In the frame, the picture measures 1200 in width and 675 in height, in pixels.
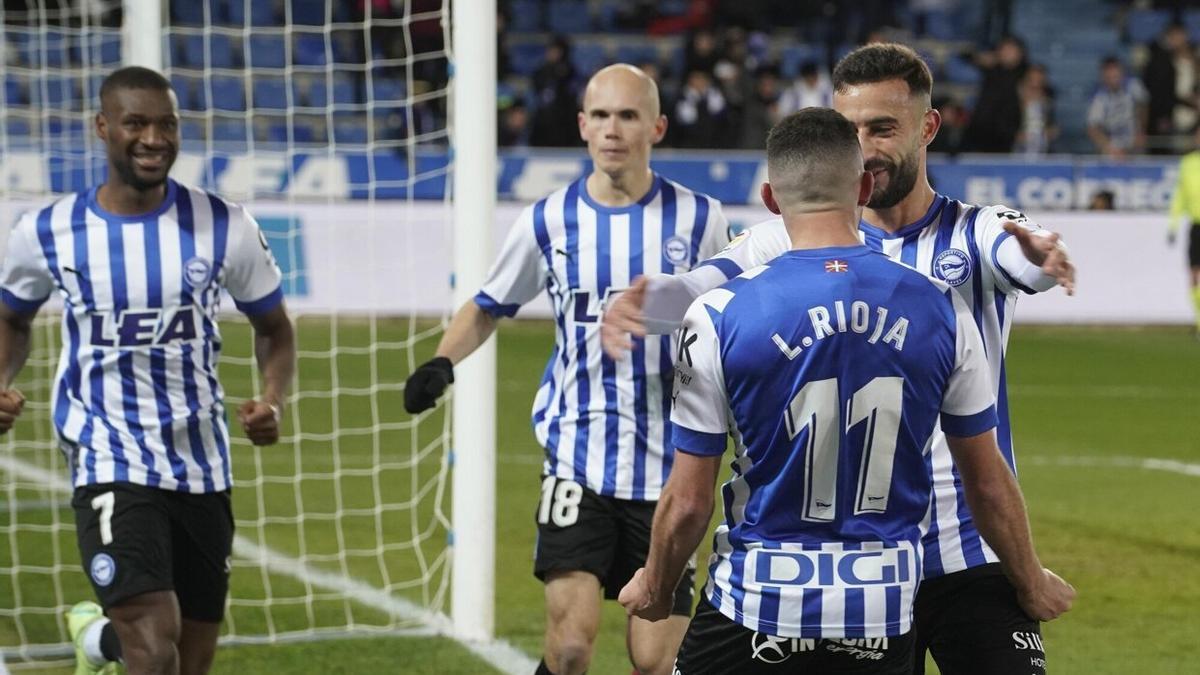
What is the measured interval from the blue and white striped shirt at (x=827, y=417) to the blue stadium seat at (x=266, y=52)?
61.3 feet

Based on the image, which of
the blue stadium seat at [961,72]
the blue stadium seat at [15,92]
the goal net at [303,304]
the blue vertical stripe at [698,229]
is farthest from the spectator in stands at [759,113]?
the blue vertical stripe at [698,229]

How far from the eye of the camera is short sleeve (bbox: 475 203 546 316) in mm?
5703

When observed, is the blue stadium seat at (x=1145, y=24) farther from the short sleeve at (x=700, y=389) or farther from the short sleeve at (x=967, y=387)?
the short sleeve at (x=700, y=389)

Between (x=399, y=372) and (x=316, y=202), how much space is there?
290 centimetres

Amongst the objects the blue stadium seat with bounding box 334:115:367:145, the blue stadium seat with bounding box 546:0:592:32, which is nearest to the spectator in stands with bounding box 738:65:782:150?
the blue stadium seat with bounding box 546:0:592:32

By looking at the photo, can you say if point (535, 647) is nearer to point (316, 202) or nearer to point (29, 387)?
point (29, 387)

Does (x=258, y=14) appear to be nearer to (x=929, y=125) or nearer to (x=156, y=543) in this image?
(x=156, y=543)

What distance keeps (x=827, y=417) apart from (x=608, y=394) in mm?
2186

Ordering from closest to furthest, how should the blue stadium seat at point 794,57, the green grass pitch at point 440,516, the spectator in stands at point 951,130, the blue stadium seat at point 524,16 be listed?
the green grass pitch at point 440,516 → the spectator in stands at point 951,130 → the blue stadium seat at point 794,57 → the blue stadium seat at point 524,16

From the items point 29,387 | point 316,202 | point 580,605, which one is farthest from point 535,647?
point 316,202

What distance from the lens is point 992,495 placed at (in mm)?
3635

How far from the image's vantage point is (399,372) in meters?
14.7

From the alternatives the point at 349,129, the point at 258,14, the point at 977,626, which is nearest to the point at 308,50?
the point at 258,14

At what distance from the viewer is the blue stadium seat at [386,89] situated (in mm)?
21209
